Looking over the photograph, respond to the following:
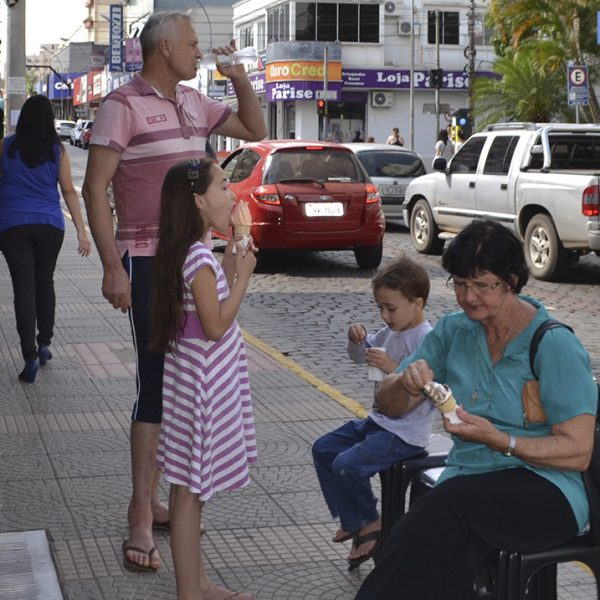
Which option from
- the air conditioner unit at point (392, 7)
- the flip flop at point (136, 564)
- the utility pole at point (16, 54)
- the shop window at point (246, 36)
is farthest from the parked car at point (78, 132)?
the flip flop at point (136, 564)

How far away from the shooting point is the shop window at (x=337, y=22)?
190 feet

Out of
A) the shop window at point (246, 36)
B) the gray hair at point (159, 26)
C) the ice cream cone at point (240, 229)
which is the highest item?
the shop window at point (246, 36)

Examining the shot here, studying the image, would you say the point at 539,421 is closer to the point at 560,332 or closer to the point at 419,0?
the point at 560,332

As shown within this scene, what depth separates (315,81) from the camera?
5762 cm

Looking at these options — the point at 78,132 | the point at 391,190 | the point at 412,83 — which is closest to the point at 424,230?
the point at 391,190

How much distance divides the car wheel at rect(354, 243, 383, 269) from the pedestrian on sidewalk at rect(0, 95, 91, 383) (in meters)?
7.46

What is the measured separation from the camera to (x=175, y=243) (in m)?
4.44

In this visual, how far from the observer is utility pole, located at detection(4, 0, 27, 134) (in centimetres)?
2189

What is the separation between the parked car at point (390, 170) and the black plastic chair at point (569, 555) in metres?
18.1

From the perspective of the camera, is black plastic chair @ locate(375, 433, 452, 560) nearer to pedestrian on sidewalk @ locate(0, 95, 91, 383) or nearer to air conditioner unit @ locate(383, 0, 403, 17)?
pedestrian on sidewalk @ locate(0, 95, 91, 383)

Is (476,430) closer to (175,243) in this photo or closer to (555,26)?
(175,243)

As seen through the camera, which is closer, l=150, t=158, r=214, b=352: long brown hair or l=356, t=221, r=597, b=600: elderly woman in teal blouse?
l=356, t=221, r=597, b=600: elderly woman in teal blouse

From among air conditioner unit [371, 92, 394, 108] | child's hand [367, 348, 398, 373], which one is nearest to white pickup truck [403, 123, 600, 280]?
child's hand [367, 348, 398, 373]

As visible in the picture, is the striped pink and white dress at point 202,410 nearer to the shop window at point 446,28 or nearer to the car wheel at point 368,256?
the car wheel at point 368,256
